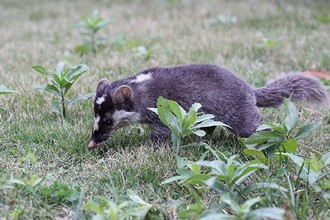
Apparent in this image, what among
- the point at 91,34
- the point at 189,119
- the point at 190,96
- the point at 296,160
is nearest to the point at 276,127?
the point at 296,160

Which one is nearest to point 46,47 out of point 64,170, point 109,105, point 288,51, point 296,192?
point 288,51

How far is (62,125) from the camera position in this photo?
4809 millimetres

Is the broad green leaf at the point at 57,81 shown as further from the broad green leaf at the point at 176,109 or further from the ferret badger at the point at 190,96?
the broad green leaf at the point at 176,109

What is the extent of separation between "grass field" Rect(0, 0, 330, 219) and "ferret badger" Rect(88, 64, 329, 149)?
174 millimetres

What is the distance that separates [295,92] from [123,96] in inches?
58.7

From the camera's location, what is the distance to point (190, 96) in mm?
4820

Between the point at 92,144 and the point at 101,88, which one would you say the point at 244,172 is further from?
the point at 101,88

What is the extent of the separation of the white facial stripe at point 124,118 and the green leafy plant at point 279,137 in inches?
43.9

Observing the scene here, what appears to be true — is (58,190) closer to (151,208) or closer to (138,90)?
(151,208)

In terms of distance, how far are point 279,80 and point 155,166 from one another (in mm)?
1661

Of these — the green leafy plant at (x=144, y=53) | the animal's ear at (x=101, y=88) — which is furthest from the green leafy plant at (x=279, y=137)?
the green leafy plant at (x=144, y=53)

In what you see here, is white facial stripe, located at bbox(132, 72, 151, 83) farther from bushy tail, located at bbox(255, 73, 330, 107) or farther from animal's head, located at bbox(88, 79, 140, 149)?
bushy tail, located at bbox(255, 73, 330, 107)

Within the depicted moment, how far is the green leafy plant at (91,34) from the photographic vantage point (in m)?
7.52

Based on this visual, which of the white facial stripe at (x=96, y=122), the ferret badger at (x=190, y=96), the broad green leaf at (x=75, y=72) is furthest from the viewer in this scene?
the broad green leaf at (x=75, y=72)
